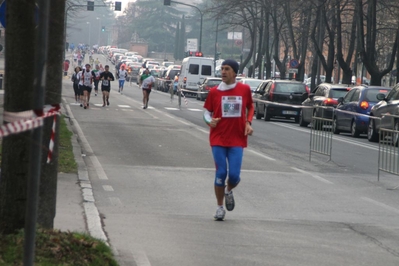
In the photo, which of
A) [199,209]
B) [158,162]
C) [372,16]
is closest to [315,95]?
[372,16]

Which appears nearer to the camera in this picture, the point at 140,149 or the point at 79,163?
the point at 79,163

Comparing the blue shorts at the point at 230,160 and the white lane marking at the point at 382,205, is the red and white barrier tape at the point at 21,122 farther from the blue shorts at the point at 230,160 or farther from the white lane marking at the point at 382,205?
the white lane marking at the point at 382,205

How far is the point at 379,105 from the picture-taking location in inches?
972

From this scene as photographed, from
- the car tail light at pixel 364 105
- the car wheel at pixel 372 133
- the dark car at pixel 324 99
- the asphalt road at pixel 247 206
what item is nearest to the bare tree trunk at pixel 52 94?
the asphalt road at pixel 247 206

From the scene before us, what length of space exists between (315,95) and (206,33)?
395 feet

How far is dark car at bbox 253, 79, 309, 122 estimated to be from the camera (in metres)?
34.4

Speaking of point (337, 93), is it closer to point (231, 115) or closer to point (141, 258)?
point (231, 115)

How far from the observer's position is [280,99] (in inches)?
1373

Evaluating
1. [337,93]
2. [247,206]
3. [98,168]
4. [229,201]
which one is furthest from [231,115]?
[337,93]

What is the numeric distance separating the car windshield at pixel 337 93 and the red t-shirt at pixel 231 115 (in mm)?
21276

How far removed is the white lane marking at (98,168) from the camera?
13236 mm

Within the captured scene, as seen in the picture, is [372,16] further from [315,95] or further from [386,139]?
[386,139]

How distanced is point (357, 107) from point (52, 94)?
839 inches

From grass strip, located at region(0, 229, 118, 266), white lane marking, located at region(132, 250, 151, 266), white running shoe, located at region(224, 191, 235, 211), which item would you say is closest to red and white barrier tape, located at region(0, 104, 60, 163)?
grass strip, located at region(0, 229, 118, 266)
